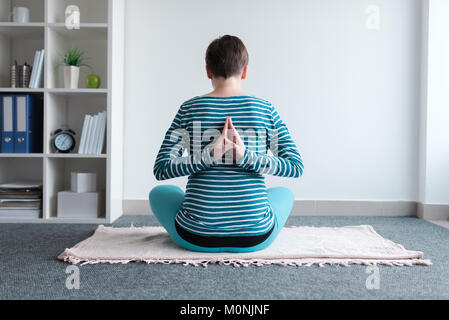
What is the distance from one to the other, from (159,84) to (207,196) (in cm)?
152

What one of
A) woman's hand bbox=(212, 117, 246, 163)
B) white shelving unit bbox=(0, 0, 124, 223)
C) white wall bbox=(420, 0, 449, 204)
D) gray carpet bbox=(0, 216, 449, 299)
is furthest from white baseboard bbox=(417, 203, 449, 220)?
white shelving unit bbox=(0, 0, 124, 223)

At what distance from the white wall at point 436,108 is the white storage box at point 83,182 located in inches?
86.6

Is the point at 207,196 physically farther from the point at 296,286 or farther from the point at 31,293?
the point at 31,293

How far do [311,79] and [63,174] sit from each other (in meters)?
1.82

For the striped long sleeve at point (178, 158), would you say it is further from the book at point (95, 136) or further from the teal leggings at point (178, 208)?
the book at point (95, 136)

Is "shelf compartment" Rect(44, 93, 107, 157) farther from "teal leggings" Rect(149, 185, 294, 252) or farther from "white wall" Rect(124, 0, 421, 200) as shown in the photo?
"teal leggings" Rect(149, 185, 294, 252)

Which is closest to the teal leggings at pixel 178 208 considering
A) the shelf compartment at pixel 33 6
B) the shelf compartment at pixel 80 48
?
the shelf compartment at pixel 80 48

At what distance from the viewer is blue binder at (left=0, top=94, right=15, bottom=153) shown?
101 inches

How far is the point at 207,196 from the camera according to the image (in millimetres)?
1600

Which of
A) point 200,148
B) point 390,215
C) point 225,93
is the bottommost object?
point 390,215

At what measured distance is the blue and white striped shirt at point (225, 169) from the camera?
1592 millimetres

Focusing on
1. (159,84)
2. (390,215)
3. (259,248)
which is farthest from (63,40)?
(390,215)

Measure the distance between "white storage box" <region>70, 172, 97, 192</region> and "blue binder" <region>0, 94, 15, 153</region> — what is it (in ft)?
1.33

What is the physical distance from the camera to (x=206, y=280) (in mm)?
1402
